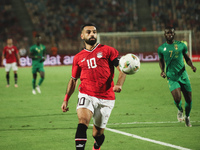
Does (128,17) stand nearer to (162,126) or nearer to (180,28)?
(180,28)

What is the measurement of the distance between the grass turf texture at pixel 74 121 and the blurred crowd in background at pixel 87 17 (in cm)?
2405

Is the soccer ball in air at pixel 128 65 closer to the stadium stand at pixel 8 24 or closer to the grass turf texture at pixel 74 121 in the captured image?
the grass turf texture at pixel 74 121

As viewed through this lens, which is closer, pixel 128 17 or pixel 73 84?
pixel 73 84

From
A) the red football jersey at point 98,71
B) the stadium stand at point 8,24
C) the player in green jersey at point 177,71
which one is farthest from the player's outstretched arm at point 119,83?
the stadium stand at point 8,24

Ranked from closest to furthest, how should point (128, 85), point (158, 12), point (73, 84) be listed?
point (73, 84) < point (128, 85) < point (158, 12)

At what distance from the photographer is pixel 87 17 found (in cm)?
4284

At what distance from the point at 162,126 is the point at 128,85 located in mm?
10224

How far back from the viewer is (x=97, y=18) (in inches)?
1679

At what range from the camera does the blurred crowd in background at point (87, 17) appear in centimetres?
4044

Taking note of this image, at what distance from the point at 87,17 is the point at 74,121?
111 feet

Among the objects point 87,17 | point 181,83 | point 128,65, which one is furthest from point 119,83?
point 87,17

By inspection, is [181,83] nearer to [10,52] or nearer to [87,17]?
[10,52]

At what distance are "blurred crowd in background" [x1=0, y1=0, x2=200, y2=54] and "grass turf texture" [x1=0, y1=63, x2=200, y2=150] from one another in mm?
24046

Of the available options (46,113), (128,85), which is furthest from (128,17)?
(46,113)
